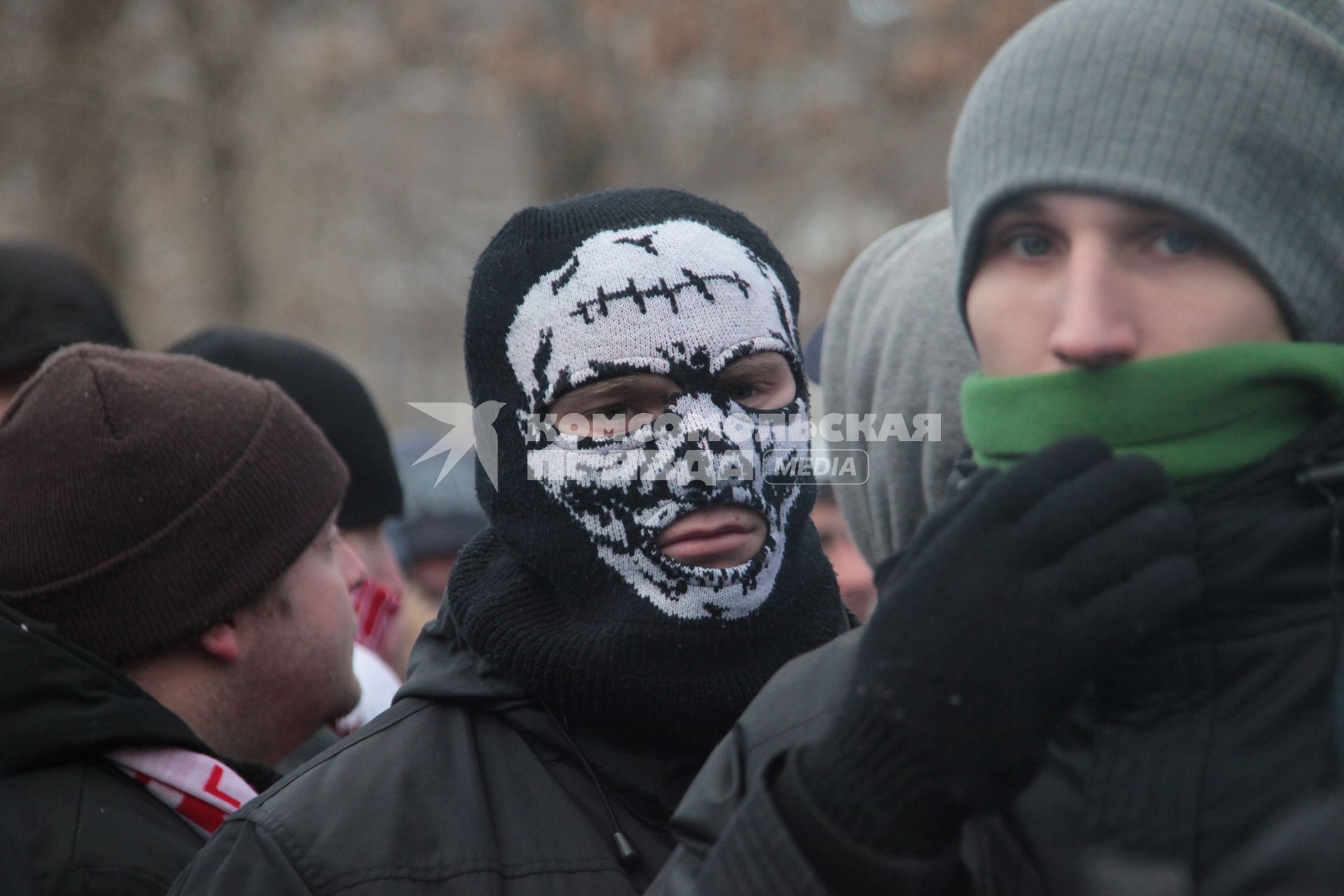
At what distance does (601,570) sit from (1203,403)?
1.24m

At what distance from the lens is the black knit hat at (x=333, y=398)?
4344 millimetres

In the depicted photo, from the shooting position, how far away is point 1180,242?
165 cm

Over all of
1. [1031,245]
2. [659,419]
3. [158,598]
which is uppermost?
[1031,245]

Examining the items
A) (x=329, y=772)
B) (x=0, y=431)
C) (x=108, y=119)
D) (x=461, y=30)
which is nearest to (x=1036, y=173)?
(x=329, y=772)

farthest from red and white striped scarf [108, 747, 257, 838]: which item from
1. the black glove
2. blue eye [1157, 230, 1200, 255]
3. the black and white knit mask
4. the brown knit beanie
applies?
blue eye [1157, 230, 1200, 255]

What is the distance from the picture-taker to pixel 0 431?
301 cm

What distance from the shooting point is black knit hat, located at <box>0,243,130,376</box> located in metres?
4.30

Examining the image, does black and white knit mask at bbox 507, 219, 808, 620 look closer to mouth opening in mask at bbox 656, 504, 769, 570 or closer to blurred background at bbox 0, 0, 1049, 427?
mouth opening in mask at bbox 656, 504, 769, 570

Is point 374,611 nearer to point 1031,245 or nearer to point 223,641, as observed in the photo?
point 223,641

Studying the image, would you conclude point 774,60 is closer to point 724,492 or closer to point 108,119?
point 108,119

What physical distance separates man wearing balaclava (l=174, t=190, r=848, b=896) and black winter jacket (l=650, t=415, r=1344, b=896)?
83 cm

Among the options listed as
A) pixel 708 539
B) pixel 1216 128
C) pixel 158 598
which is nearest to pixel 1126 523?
pixel 1216 128

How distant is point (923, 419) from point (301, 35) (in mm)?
10096

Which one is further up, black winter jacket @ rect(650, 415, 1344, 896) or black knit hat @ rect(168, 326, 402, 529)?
black winter jacket @ rect(650, 415, 1344, 896)
